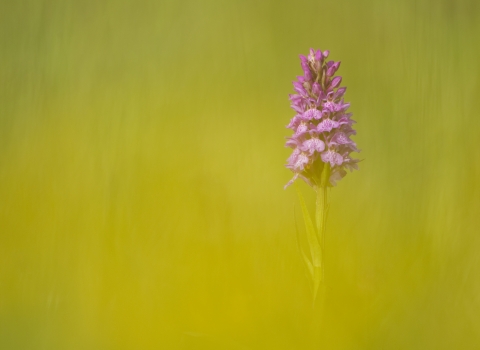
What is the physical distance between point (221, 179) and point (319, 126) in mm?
282

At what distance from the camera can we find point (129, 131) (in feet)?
3.32

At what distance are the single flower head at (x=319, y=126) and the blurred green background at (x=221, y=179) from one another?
13cm

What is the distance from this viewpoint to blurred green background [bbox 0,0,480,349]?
55cm

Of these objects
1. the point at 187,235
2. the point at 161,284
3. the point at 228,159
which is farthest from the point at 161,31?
the point at 161,284

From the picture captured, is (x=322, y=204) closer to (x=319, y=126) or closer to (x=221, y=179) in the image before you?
(x=319, y=126)

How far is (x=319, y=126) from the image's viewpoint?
74cm

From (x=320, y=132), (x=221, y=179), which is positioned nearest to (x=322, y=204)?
(x=320, y=132)

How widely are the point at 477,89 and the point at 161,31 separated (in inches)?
32.7

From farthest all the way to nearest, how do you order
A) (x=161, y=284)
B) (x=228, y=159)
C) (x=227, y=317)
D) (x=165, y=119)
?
(x=165, y=119), (x=228, y=159), (x=161, y=284), (x=227, y=317)

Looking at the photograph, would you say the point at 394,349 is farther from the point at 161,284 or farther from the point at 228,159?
the point at 228,159

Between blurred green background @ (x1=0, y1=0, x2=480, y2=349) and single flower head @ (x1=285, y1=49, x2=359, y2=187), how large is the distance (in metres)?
0.13

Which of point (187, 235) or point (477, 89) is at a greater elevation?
point (477, 89)

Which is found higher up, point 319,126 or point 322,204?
point 319,126

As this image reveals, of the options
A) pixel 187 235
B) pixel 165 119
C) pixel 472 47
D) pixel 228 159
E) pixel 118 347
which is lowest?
pixel 118 347
